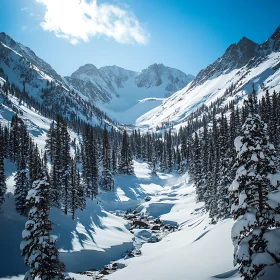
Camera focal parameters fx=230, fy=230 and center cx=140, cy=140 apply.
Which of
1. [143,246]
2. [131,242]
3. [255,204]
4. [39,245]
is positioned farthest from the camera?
[131,242]

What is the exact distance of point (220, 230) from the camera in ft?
76.4

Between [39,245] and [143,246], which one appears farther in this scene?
[143,246]

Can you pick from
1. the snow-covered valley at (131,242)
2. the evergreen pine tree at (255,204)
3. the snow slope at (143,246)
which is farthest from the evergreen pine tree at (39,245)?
the evergreen pine tree at (255,204)

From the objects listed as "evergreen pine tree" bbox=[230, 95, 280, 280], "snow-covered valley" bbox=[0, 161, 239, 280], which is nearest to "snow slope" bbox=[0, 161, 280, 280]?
"snow-covered valley" bbox=[0, 161, 239, 280]

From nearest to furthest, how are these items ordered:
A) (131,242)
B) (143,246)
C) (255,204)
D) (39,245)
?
(255,204) → (39,245) → (143,246) → (131,242)

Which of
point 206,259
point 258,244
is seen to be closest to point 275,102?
point 206,259

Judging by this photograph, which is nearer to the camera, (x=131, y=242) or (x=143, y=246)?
(x=143, y=246)

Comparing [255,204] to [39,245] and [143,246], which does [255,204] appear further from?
[143,246]

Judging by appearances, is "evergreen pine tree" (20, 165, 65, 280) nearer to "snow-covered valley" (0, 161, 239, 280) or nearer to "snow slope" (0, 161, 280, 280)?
"snow slope" (0, 161, 280, 280)

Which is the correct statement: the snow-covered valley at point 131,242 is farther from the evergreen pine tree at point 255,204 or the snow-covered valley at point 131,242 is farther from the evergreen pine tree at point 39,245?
the evergreen pine tree at point 39,245

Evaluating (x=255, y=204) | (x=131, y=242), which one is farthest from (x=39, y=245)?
(x=131, y=242)

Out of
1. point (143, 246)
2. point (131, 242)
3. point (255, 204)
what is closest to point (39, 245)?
point (255, 204)

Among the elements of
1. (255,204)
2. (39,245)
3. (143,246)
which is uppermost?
(255,204)

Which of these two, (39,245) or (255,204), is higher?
(255,204)
